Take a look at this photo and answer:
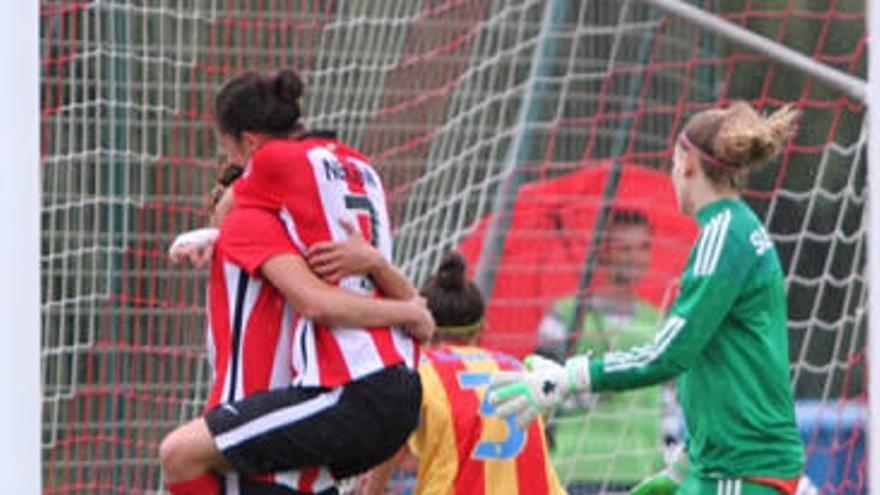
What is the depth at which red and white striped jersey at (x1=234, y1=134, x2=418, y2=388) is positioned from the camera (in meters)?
5.07

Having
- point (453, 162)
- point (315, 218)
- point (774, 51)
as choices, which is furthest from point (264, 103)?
point (453, 162)

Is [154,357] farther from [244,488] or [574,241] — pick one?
[244,488]

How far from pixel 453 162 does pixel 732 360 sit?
348 cm

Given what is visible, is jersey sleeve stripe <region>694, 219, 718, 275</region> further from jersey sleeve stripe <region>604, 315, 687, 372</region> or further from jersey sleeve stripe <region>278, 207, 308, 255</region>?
jersey sleeve stripe <region>278, 207, 308, 255</region>

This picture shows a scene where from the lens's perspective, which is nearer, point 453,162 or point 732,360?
point 732,360

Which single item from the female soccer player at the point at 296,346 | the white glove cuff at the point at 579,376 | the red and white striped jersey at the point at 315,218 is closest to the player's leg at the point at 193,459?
the female soccer player at the point at 296,346

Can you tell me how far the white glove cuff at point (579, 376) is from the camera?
215 inches

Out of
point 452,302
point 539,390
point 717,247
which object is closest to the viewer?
point 539,390

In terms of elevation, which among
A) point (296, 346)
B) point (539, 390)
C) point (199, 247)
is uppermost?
point (199, 247)

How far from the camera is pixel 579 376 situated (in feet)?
17.9

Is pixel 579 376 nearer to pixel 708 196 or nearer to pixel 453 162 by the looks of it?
pixel 708 196
